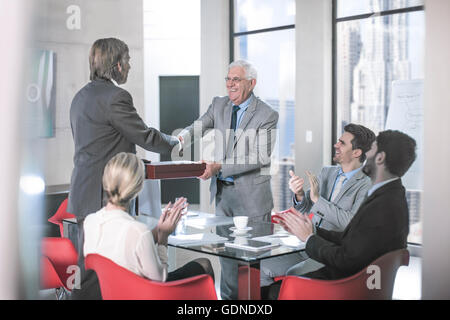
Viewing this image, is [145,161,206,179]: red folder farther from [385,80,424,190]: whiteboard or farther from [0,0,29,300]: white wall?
[385,80,424,190]: whiteboard

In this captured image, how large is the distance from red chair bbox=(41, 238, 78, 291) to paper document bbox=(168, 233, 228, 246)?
0.84 m

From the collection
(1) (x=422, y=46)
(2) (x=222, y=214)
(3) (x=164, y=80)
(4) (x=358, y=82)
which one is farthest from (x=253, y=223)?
(3) (x=164, y=80)

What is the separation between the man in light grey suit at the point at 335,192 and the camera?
3.05m

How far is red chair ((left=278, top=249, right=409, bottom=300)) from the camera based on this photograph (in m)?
2.37

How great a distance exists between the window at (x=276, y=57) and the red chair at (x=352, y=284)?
4.16 metres

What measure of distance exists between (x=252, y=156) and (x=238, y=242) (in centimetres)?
110

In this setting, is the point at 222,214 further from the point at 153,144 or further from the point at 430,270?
the point at 430,270

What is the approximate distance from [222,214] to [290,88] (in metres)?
3.18

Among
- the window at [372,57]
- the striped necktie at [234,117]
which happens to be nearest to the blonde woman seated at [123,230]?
the striped necktie at [234,117]

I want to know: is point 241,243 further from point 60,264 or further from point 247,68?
point 247,68

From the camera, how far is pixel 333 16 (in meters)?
6.07

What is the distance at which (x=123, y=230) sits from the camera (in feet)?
7.28

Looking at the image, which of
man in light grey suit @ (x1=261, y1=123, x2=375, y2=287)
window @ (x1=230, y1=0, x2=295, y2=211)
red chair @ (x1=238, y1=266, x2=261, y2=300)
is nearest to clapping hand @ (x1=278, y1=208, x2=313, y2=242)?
red chair @ (x1=238, y1=266, x2=261, y2=300)
